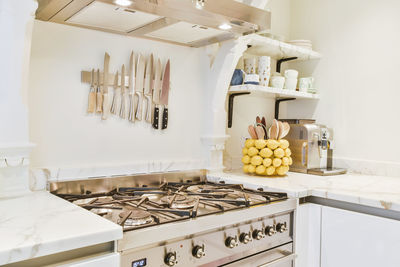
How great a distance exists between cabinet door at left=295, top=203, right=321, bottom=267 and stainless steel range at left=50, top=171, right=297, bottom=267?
6 cm

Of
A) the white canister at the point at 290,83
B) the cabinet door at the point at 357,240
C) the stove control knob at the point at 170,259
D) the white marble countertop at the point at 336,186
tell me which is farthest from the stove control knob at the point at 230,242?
the white canister at the point at 290,83

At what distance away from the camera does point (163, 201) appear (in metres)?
1.30

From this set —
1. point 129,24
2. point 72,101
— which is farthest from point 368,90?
point 72,101

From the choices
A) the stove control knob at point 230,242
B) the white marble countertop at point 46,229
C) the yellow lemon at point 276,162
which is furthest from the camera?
the yellow lemon at point 276,162

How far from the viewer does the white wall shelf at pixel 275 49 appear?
6.31ft

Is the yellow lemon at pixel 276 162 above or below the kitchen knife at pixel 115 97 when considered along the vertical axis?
below

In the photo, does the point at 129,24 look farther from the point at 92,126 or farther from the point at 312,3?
the point at 312,3

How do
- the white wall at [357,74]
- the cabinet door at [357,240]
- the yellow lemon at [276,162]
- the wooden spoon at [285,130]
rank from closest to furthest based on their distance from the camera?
the cabinet door at [357,240]
the yellow lemon at [276,162]
the wooden spoon at [285,130]
the white wall at [357,74]

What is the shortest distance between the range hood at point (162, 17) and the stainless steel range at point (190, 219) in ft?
2.08

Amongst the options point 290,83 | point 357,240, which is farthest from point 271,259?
point 290,83

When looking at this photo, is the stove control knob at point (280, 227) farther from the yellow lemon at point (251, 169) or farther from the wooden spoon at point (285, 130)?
the wooden spoon at point (285, 130)

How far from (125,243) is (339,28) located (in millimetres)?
1907

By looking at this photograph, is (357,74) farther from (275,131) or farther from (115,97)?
(115,97)

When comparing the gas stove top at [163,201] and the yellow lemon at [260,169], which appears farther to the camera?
the yellow lemon at [260,169]
